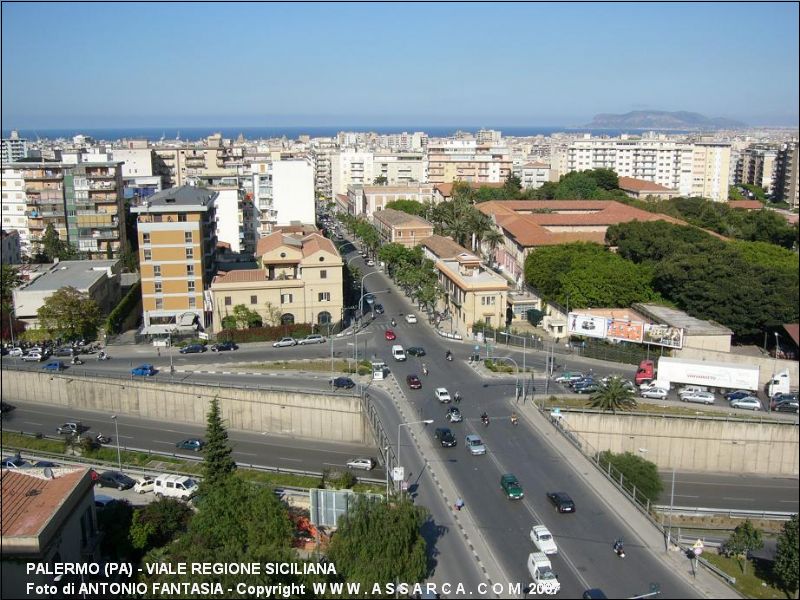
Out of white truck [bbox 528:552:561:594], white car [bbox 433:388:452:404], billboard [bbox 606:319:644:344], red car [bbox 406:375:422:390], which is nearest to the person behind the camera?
white truck [bbox 528:552:561:594]

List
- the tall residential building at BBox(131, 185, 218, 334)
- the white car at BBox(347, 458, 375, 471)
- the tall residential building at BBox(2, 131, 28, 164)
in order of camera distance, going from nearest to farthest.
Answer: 1. the white car at BBox(347, 458, 375, 471)
2. the tall residential building at BBox(131, 185, 218, 334)
3. the tall residential building at BBox(2, 131, 28, 164)

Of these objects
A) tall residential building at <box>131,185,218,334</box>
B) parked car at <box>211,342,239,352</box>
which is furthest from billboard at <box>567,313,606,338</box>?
tall residential building at <box>131,185,218,334</box>

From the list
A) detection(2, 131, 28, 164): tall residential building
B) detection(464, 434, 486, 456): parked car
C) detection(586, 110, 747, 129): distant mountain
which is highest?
detection(586, 110, 747, 129): distant mountain

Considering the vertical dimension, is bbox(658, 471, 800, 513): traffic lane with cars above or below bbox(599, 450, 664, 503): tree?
below

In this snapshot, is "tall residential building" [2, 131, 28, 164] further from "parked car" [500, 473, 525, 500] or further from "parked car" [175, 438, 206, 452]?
"parked car" [500, 473, 525, 500]

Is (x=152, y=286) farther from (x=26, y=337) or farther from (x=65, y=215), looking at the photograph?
(x=65, y=215)

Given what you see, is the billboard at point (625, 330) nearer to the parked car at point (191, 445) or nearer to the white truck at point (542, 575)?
the white truck at point (542, 575)

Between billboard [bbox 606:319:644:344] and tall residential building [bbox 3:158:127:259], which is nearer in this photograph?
billboard [bbox 606:319:644:344]
